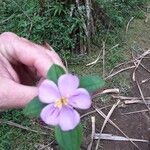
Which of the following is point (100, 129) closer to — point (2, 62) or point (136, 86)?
point (136, 86)

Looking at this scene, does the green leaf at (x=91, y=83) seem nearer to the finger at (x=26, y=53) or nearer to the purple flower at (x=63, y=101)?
the purple flower at (x=63, y=101)

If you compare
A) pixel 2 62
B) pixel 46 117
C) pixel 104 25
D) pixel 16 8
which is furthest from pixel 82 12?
pixel 46 117

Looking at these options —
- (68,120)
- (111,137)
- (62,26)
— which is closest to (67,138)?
(68,120)

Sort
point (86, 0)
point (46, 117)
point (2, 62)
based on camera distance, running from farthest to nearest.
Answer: point (86, 0) < point (2, 62) < point (46, 117)

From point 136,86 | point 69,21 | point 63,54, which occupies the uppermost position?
point 69,21

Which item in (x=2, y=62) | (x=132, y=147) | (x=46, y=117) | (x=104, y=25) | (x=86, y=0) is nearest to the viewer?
(x=46, y=117)

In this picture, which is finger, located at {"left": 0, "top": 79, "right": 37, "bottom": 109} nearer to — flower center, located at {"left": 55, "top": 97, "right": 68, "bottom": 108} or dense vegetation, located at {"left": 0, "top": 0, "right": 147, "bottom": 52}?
flower center, located at {"left": 55, "top": 97, "right": 68, "bottom": 108}

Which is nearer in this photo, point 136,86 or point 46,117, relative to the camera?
point 46,117

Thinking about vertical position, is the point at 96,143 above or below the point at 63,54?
below
